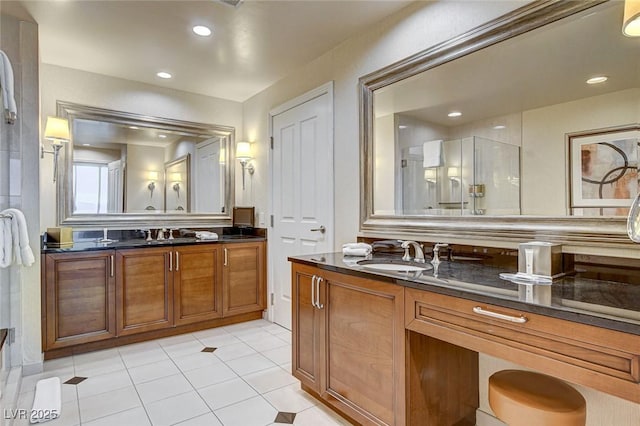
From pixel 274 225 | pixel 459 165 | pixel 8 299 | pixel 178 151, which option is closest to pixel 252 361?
pixel 274 225

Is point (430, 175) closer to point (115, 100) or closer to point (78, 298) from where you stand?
point (78, 298)

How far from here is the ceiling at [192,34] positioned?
229cm

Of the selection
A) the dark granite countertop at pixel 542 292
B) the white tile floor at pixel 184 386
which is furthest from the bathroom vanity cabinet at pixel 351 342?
the white tile floor at pixel 184 386

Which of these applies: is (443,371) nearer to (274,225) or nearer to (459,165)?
(459,165)

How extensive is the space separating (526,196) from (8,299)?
133 inches

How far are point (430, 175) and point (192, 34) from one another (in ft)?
6.78

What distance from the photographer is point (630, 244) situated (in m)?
1.37

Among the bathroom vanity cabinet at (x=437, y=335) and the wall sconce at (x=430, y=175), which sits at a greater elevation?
the wall sconce at (x=430, y=175)

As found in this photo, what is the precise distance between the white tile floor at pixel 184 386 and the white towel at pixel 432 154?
5.27ft

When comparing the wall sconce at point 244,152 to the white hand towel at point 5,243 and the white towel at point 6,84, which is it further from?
the white hand towel at point 5,243

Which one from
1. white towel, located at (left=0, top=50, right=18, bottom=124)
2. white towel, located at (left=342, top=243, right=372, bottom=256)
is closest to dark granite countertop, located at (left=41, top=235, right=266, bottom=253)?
white towel, located at (left=0, top=50, right=18, bottom=124)

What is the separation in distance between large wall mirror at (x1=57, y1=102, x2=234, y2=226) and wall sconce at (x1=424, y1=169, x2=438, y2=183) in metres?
2.68

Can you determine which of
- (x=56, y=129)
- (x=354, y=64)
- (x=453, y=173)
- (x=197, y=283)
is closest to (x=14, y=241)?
(x=56, y=129)

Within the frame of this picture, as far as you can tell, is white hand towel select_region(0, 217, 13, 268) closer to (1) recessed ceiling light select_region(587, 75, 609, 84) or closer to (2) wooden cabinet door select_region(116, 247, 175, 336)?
(2) wooden cabinet door select_region(116, 247, 175, 336)
